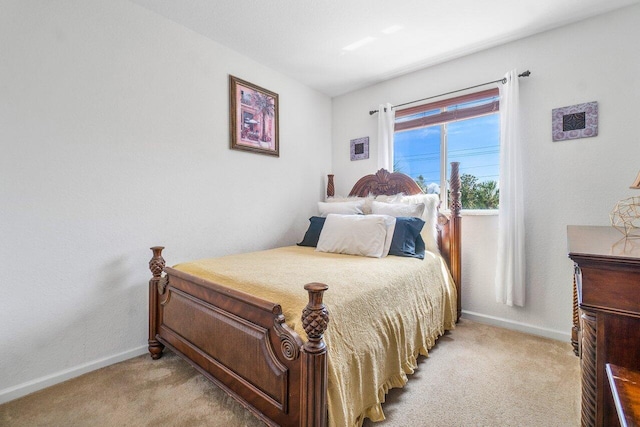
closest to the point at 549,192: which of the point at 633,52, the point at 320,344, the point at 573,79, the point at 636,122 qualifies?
the point at 636,122

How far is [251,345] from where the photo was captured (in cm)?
132

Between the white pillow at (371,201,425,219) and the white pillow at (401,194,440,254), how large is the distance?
0.07 meters

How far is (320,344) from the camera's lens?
3.46ft

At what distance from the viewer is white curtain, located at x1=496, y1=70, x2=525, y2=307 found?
2393 millimetres

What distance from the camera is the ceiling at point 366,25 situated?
2.08m

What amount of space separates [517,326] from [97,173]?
3.45m

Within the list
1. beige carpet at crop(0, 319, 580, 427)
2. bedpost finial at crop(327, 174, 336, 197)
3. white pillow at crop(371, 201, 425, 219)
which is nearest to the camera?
beige carpet at crop(0, 319, 580, 427)

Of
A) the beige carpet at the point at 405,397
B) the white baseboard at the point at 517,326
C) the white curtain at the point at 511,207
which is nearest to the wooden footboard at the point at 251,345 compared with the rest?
the beige carpet at the point at 405,397

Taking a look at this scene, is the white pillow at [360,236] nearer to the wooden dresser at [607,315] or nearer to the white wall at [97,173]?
the white wall at [97,173]

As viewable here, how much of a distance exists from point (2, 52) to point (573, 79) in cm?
378

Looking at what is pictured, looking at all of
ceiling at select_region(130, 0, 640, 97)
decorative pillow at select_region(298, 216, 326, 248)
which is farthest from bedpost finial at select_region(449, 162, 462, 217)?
decorative pillow at select_region(298, 216, 326, 248)

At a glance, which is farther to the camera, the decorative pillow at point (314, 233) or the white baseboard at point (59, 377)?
the decorative pillow at point (314, 233)

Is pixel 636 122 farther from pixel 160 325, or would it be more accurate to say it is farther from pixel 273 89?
pixel 160 325

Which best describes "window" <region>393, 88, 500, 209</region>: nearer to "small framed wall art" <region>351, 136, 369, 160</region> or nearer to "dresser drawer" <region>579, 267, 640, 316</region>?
"small framed wall art" <region>351, 136, 369, 160</region>
